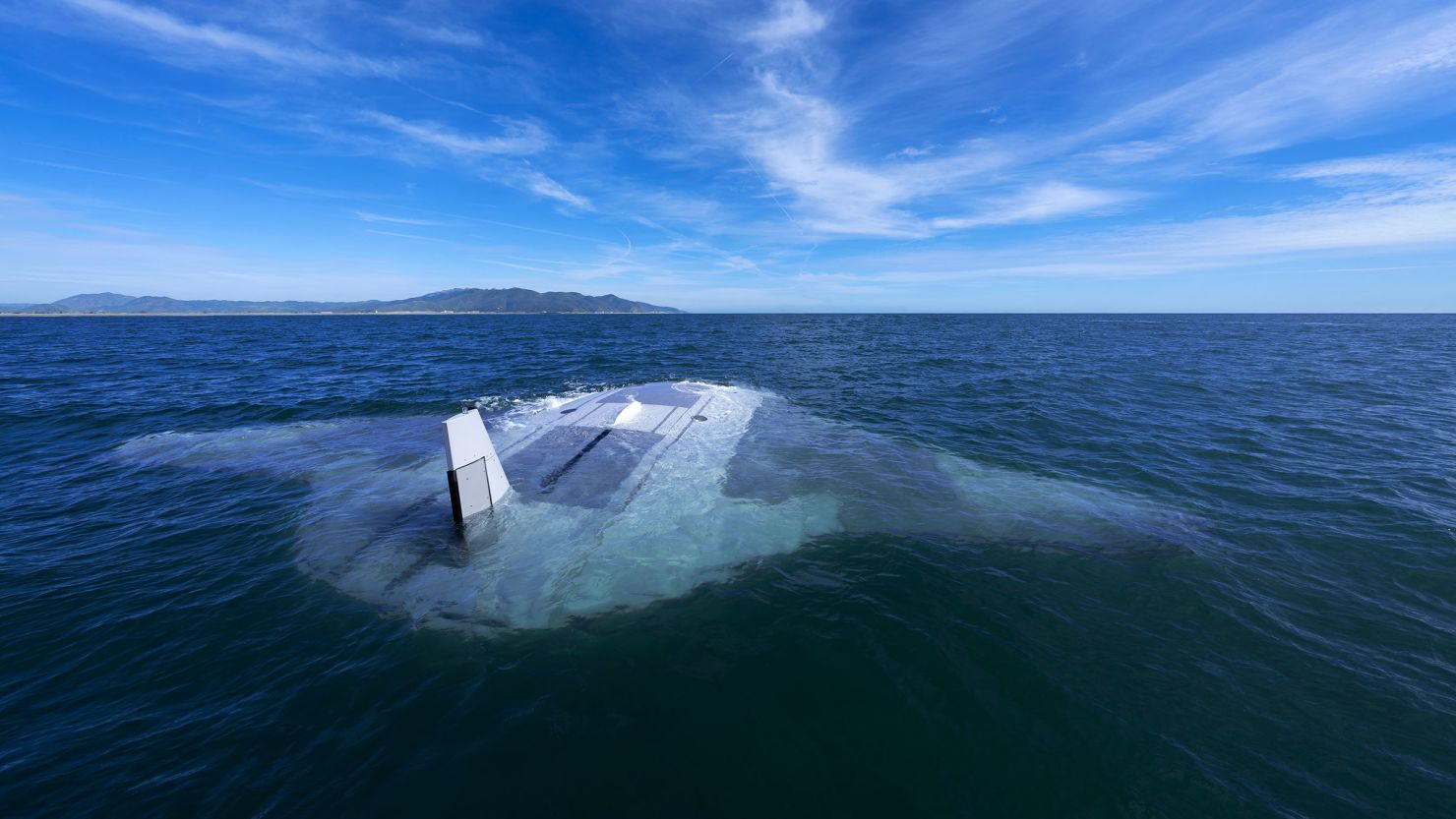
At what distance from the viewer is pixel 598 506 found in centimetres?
1397

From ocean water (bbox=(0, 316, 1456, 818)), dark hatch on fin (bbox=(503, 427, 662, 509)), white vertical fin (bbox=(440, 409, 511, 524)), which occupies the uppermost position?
white vertical fin (bbox=(440, 409, 511, 524))

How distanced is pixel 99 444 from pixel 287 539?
1593 cm

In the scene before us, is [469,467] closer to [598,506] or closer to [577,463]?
[598,506]

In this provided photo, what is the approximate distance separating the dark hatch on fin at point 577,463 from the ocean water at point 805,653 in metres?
3.58

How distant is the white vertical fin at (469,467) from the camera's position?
40.9ft

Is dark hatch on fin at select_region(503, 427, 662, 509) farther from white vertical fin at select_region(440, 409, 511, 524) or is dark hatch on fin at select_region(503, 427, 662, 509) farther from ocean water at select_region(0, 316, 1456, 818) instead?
ocean water at select_region(0, 316, 1456, 818)

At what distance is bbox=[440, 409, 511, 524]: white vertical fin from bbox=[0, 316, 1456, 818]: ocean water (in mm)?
2319

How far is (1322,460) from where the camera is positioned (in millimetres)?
18281

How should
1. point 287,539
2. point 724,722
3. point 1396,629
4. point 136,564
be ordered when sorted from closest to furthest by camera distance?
point 724,722, point 1396,629, point 136,564, point 287,539

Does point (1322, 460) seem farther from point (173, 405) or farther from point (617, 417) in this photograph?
point (173, 405)

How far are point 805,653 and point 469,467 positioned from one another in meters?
10.1

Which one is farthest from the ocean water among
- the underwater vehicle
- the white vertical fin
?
the white vertical fin

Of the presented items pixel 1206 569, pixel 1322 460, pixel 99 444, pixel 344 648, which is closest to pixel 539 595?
pixel 344 648

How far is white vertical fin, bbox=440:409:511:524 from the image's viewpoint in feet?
40.9
